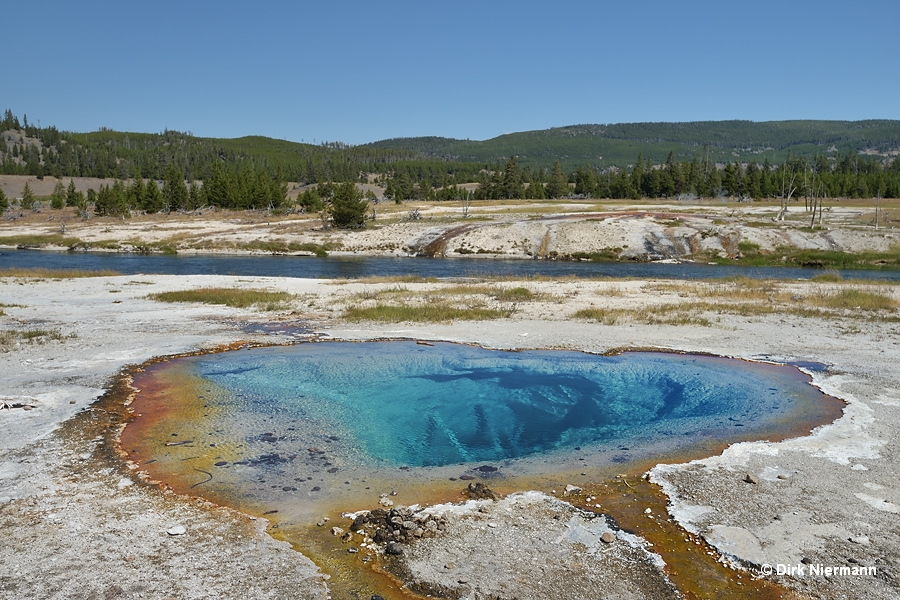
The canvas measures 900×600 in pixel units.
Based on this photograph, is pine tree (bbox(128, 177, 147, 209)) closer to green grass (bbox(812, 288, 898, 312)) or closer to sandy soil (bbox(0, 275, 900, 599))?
sandy soil (bbox(0, 275, 900, 599))

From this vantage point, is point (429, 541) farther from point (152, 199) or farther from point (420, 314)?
point (152, 199)

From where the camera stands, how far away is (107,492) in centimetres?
852

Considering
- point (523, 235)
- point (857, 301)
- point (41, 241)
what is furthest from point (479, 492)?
point (41, 241)

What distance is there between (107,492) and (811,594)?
27.5ft

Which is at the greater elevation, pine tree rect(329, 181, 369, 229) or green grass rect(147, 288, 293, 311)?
pine tree rect(329, 181, 369, 229)

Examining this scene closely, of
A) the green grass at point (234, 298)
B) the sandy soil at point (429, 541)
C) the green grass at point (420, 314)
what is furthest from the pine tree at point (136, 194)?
the sandy soil at point (429, 541)

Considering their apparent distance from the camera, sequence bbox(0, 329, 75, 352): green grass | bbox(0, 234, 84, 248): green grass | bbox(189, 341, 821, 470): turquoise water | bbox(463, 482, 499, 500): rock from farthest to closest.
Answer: bbox(0, 234, 84, 248): green grass, bbox(0, 329, 75, 352): green grass, bbox(189, 341, 821, 470): turquoise water, bbox(463, 482, 499, 500): rock

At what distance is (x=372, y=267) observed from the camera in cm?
5181

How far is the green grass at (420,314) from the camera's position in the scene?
2328 centimetres

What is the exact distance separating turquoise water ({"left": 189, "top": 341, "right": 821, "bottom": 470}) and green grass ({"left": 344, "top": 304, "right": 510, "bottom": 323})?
11.9 ft

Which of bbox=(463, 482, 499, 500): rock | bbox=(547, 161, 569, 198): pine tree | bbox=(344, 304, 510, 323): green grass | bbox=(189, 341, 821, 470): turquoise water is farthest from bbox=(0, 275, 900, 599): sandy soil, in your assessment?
bbox=(547, 161, 569, 198): pine tree

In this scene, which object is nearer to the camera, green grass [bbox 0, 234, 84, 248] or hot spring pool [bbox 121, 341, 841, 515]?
hot spring pool [bbox 121, 341, 841, 515]

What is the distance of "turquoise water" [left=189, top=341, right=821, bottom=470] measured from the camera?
1128 centimetres

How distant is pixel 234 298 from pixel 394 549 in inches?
850
